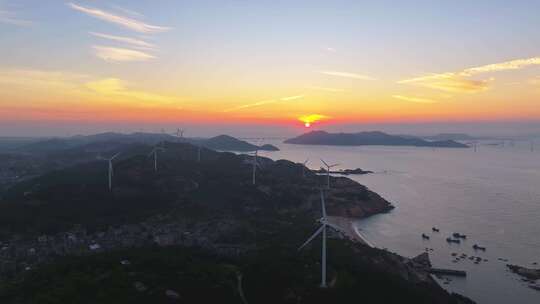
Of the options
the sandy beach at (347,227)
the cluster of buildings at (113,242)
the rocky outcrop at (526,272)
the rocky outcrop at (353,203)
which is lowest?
the sandy beach at (347,227)

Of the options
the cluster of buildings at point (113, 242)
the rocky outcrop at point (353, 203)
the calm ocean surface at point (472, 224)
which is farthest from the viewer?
the rocky outcrop at point (353, 203)

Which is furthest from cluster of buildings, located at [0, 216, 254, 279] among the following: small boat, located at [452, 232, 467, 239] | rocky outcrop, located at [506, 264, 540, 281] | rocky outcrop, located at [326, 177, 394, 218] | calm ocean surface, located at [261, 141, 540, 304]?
small boat, located at [452, 232, 467, 239]

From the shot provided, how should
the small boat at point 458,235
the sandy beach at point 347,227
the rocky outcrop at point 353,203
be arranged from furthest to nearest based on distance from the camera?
the rocky outcrop at point 353,203, the small boat at point 458,235, the sandy beach at point 347,227

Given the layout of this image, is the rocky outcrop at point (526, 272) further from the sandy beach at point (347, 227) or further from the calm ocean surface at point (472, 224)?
the sandy beach at point (347, 227)

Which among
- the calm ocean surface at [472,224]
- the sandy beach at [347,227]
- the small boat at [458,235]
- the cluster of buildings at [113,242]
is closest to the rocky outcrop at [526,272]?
the calm ocean surface at [472,224]

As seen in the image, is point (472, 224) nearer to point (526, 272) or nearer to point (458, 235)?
point (458, 235)

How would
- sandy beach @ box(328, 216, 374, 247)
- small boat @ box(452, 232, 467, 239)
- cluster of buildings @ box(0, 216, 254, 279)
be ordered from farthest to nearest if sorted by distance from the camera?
1. small boat @ box(452, 232, 467, 239)
2. sandy beach @ box(328, 216, 374, 247)
3. cluster of buildings @ box(0, 216, 254, 279)

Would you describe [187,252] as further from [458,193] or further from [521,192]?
[521,192]

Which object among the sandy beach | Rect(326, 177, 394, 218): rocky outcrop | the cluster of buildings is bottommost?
the sandy beach

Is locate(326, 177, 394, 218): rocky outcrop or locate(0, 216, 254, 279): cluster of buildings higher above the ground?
locate(0, 216, 254, 279): cluster of buildings

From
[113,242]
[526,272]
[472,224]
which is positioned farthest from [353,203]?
[113,242]

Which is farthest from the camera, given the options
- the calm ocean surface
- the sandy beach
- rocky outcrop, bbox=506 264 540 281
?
the sandy beach

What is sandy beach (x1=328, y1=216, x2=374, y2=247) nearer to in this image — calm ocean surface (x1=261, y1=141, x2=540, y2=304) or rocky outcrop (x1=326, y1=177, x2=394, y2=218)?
calm ocean surface (x1=261, y1=141, x2=540, y2=304)
